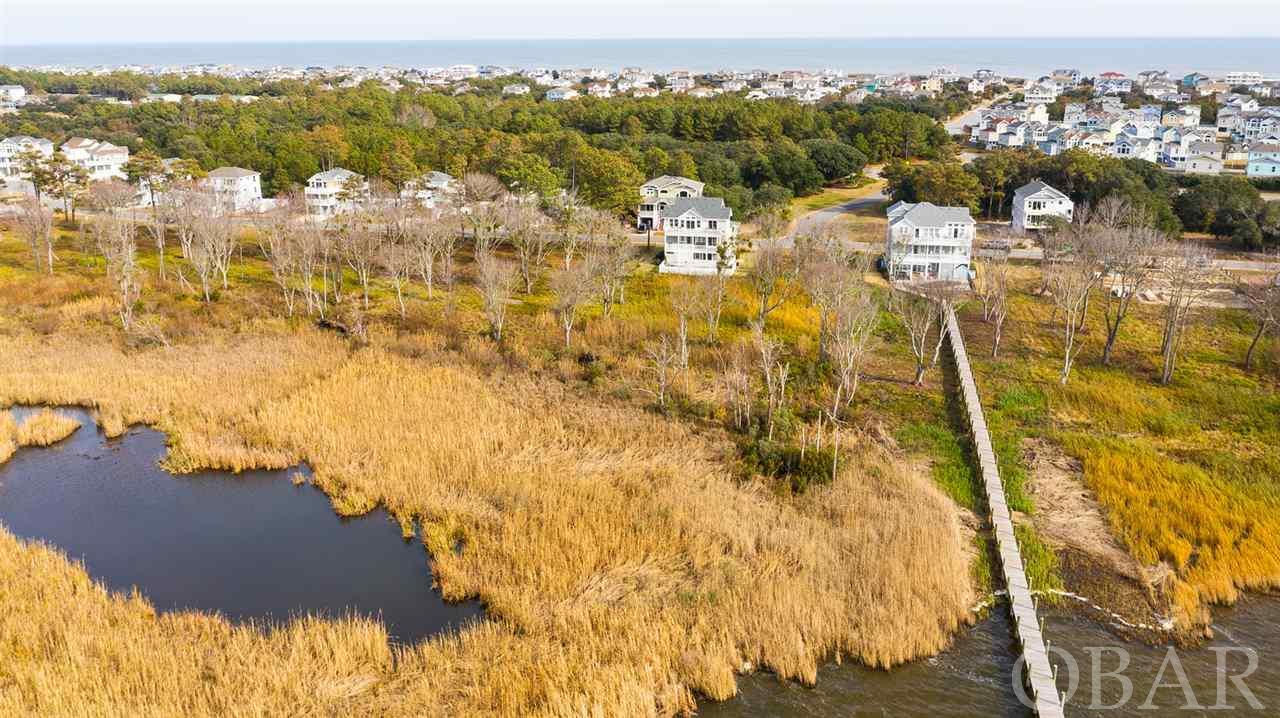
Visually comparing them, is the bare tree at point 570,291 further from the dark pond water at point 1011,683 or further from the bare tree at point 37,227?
the bare tree at point 37,227

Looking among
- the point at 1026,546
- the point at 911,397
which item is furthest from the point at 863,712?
the point at 911,397

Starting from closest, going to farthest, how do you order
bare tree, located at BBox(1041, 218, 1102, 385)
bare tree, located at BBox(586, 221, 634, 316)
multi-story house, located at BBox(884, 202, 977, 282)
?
bare tree, located at BBox(1041, 218, 1102, 385) < bare tree, located at BBox(586, 221, 634, 316) < multi-story house, located at BBox(884, 202, 977, 282)

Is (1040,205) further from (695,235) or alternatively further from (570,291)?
(570,291)

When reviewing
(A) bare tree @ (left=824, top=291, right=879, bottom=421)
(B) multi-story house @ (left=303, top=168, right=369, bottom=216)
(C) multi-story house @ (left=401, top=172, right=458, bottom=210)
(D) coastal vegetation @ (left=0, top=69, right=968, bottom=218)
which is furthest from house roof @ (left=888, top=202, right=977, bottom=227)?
(B) multi-story house @ (left=303, top=168, right=369, bottom=216)

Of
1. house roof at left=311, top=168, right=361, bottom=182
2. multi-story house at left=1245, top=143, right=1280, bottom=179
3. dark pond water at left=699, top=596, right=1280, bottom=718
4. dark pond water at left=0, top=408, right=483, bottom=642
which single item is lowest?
dark pond water at left=699, top=596, right=1280, bottom=718

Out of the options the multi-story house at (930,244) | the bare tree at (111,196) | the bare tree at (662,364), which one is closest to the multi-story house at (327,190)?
the bare tree at (111,196)

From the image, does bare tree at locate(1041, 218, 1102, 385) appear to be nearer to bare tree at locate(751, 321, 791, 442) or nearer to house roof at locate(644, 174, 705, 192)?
bare tree at locate(751, 321, 791, 442)
